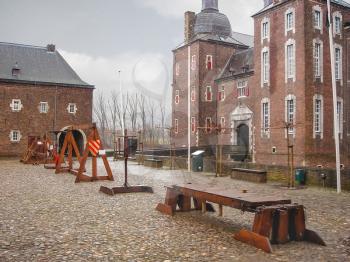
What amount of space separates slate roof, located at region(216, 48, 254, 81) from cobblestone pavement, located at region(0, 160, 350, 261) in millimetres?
23860

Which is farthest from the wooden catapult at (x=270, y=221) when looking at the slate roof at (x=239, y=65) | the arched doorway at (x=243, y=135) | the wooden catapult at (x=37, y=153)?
the slate roof at (x=239, y=65)

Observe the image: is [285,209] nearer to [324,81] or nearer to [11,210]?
[11,210]

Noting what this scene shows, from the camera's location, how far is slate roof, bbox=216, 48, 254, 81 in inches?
1337

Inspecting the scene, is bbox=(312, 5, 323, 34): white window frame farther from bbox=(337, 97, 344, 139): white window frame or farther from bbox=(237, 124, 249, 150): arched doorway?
bbox=(237, 124, 249, 150): arched doorway

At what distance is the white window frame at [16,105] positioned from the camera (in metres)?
33.0

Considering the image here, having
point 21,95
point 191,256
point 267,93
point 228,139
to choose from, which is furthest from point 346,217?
point 21,95

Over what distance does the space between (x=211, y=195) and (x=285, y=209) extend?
4.98 feet

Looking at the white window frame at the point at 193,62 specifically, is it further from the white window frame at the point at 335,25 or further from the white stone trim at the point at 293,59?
the white window frame at the point at 335,25

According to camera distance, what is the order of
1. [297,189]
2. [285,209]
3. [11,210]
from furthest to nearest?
1. [297,189]
2. [11,210]
3. [285,209]

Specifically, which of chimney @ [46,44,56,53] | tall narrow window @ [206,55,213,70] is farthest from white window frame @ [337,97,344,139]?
chimney @ [46,44,56,53]

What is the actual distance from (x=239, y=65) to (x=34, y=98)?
65.5ft

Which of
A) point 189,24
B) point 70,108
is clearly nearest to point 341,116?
point 189,24

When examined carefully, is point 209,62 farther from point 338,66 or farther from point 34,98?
point 34,98

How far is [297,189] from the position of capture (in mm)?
13695
